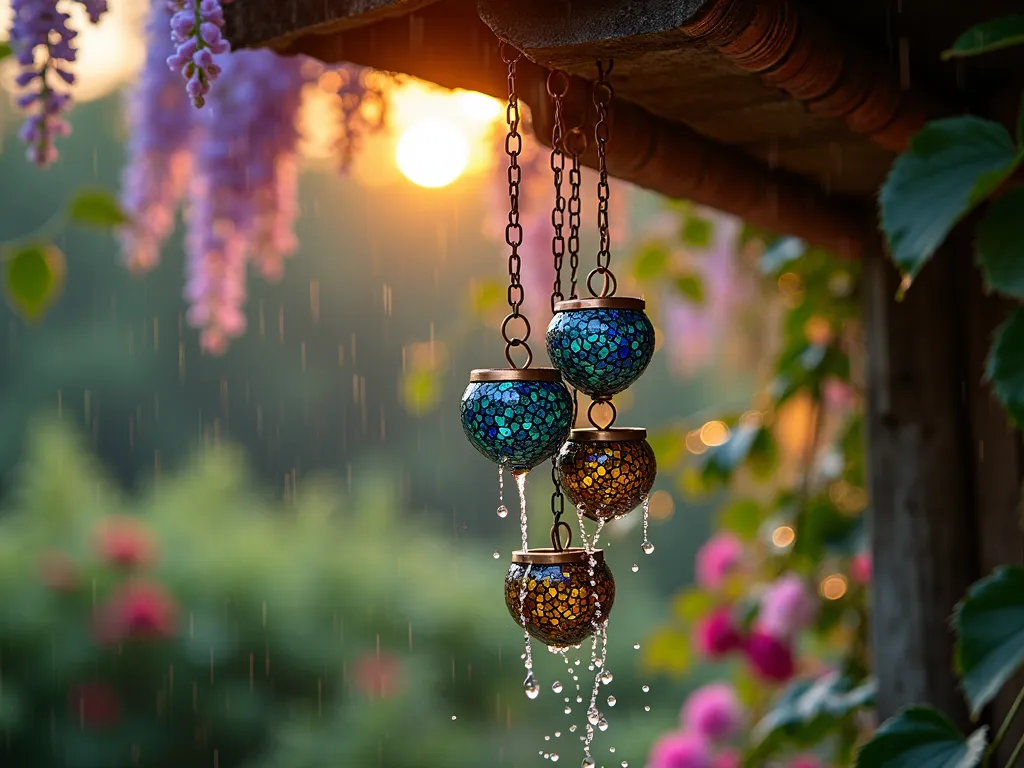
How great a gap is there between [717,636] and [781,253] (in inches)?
23.6

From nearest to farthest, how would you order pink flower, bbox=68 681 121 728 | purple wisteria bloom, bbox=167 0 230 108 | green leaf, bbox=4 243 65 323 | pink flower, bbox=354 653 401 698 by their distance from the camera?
1. purple wisteria bloom, bbox=167 0 230 108
2. green leaf, bbox=4 243 65 323
3. pink flower, bbox=68 681 121 728
4. pink flower, bbox=354 653 401 698

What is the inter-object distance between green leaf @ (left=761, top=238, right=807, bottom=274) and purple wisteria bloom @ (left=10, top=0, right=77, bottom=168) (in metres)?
1.12

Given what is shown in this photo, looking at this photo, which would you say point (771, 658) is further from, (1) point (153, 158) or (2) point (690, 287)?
(1) point (153, 158)

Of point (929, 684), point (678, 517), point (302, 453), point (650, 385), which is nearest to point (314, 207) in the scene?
point (302, 453)

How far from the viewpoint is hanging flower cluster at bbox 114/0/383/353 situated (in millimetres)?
1374

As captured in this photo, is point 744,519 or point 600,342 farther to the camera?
point 744,519

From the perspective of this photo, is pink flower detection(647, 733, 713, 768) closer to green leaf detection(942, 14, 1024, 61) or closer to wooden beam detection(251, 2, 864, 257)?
wooden beam detection(251, 2, 864, 257)

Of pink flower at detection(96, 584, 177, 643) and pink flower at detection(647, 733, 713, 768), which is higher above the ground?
pink flower at detection(96, 584, 177, 643)

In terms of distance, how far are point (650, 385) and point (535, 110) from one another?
188 inches

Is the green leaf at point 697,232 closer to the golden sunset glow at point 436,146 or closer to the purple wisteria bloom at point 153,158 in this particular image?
the golden sunset glow at point 436,146

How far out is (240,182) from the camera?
142cm

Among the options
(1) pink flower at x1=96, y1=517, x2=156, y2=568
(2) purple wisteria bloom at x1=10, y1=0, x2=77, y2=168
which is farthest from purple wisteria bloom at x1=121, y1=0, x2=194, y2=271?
(1) pink flower at x1=96, y1=517, x2=156, y2=568

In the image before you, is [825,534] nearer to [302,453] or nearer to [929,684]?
[929,684]

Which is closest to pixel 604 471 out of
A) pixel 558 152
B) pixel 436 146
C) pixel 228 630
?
pixel 558 152
